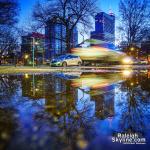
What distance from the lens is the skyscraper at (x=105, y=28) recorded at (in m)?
53.2

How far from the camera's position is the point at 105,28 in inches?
2434

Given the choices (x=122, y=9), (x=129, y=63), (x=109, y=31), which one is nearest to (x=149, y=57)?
(x=109, y=31)

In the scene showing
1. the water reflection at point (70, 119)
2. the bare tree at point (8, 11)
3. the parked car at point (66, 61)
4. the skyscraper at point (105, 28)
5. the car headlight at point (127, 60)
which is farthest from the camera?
the skyscraper at point (105, 28)

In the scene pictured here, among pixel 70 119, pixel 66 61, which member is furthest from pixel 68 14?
pixel 70 119

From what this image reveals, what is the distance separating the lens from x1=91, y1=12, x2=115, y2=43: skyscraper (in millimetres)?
53241

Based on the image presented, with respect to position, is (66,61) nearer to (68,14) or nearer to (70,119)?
(68,14)

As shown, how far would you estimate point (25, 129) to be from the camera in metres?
4.34

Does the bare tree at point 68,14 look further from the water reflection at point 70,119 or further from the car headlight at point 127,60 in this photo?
the water reflection at point 70,119

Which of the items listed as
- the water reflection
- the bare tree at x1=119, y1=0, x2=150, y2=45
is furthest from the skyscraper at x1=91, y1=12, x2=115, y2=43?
the water reflection

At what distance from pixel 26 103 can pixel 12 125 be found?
2.19 meters

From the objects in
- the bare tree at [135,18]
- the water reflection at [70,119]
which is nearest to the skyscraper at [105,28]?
the bare tree at [135,18]

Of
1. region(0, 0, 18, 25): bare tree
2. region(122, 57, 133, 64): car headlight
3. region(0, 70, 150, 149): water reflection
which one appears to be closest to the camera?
region(0, 70, 150, 149): water reflection

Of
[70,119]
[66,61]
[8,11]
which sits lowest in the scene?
[70,119]

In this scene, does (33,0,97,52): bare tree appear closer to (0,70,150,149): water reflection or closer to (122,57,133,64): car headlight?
(122,57,133,64): car headlight
